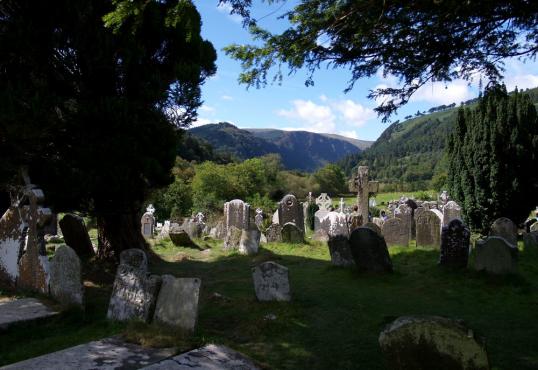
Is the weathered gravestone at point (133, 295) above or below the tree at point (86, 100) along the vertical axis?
below

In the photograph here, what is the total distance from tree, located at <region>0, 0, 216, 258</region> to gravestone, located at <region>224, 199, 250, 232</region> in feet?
31.6

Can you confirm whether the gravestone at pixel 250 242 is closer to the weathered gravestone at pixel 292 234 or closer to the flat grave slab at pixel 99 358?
the weathered gravestone at pixel 292 234

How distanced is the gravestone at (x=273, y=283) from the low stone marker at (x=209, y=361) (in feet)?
7.34

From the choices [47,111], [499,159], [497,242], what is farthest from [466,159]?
[47,111]

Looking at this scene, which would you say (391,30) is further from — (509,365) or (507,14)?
(509,365)

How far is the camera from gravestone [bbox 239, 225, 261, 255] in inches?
501

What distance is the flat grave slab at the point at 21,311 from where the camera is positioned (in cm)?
539

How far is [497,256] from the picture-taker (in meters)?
8.10

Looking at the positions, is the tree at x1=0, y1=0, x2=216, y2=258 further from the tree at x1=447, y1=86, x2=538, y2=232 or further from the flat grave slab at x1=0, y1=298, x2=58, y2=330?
the tree at x1=447, y1=86, x2=538, y2=232

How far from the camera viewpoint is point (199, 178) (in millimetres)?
38938

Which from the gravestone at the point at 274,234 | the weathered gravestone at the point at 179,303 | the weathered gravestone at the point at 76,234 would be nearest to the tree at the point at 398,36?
the weathered gravestone at the point at 179,303

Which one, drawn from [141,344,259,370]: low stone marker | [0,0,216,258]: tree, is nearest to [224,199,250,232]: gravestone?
[0,0,216,258]: tree

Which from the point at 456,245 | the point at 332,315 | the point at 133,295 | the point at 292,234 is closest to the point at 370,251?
the point at 456,245

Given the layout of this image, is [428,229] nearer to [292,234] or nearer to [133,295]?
[292,234]
